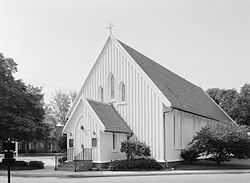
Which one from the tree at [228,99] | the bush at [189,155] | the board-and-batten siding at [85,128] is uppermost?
the tree at [228,99]

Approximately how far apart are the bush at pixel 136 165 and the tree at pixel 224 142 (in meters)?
5.20

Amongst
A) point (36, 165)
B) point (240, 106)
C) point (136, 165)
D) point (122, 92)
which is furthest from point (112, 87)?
point (240, 106)

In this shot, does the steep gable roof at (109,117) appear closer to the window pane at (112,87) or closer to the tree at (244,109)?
the window pane at (112,87)

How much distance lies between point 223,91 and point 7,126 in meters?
53.7

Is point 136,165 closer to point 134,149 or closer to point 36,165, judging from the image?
point 134,149

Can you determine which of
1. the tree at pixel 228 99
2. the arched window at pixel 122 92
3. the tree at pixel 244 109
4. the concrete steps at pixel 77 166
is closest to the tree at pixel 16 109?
the concrete steps at pixel 77 166

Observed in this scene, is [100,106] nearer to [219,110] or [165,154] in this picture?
[165,154]

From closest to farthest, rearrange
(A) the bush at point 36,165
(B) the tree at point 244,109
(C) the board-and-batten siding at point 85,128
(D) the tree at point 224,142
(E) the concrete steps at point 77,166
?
(E) the concrete steps at point 77,166
(C) the board-and-batten siding at point 85,128
(D) the tree at point 224,142
(A) the bush at point 36,165
(B) the tree at point 244,109

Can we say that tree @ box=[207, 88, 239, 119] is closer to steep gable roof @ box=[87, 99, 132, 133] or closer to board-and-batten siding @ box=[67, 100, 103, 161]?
steep gable roof @ box=[87, 99, 132, 133]

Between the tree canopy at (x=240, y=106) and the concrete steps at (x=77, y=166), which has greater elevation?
the tree canopy at (x=240, y=106)

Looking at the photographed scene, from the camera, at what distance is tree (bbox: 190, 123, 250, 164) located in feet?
119

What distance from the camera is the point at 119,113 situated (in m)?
38.1

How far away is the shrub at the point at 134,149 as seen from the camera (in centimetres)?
3506

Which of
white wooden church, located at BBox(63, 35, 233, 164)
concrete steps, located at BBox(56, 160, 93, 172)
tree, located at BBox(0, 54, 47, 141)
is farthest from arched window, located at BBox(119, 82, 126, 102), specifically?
tree, located at BBox(0, 54, 47, 141)
